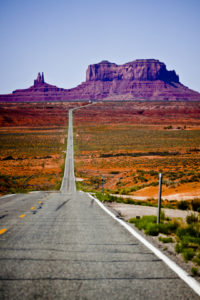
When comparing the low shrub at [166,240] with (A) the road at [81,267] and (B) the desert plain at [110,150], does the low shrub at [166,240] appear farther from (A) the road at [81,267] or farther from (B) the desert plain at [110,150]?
(B) the desert plain at [110,150]

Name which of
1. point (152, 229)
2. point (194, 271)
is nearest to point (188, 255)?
point (194, 271)

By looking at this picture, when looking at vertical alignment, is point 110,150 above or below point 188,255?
below

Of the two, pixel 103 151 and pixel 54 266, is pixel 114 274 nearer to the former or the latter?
pixel 54 266

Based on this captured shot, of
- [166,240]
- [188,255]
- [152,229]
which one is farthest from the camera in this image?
[152,229]

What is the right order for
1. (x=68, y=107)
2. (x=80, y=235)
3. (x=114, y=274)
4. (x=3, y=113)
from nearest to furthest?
(x=114, y=274) → (x=80, y=235) → (x=3, y=113) → (x=68, y=107)

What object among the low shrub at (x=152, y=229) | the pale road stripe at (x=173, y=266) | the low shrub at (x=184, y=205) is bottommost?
the low shrub at (x=184, y=205)

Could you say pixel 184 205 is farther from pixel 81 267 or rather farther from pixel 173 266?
pixel 81 267

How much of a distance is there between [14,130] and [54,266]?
118 meters

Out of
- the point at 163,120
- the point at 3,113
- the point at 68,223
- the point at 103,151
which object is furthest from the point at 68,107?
the point at 68,223

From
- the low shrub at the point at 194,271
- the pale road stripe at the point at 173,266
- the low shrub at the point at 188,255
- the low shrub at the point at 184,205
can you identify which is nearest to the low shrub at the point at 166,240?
the pale road stripe at the point at 173,266

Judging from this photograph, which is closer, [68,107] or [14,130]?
[14,130]

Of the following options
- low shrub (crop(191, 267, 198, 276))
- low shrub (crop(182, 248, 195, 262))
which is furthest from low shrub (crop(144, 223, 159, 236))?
low shrub (crop(191, 267, 198, 276))

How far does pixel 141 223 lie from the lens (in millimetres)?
7465

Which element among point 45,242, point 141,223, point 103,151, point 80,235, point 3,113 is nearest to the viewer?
point 45,242
